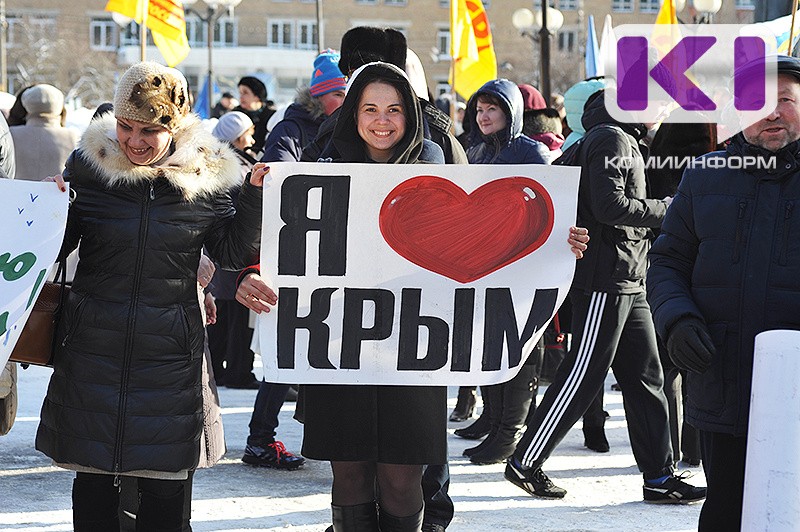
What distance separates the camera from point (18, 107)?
31.5 feet

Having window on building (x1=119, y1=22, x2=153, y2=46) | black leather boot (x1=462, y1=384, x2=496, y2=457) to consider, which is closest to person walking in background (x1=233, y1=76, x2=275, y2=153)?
black leather boot (x1=462, y1=384, x2=496, y2=457)

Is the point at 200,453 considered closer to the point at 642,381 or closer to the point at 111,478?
the point at 111,478

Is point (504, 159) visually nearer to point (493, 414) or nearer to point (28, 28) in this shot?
point (493, 414)

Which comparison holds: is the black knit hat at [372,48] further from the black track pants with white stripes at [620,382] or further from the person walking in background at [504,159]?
the black track pants with white stripes at [620,382]

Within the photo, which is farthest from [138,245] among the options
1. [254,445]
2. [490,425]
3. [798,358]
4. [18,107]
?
[18,107]

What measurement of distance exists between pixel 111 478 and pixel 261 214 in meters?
0.97

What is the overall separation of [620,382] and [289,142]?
202 centimetres

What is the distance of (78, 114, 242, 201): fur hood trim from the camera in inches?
146

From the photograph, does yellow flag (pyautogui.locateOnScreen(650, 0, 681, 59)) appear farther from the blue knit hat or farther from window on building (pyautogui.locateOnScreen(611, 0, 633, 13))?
window on building (pyautogui.locateOnScreen(611, 0, 633, 13))

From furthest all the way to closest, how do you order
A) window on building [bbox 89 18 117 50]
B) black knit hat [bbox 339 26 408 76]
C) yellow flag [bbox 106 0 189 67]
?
window on building [bbox 89 18 117 50] → yellow flag [bbox 106 0 189 67] → black knit hat [bbox 339 26 408 76]

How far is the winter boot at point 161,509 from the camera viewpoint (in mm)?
3818

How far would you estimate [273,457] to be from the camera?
6.07 metres

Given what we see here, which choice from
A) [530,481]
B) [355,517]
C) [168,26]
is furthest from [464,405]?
[168,26]

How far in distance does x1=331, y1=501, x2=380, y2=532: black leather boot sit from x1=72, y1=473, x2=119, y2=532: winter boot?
724 mm
